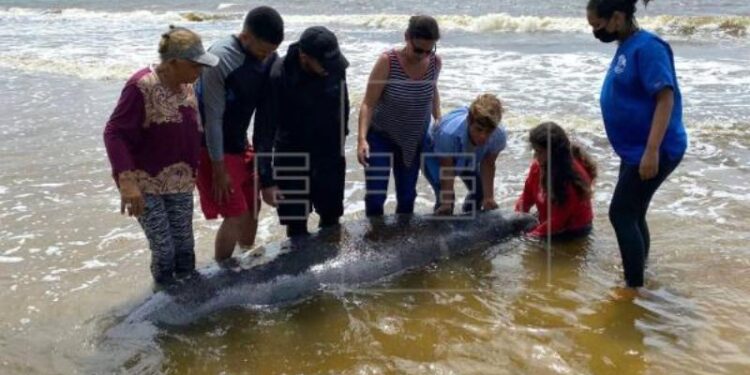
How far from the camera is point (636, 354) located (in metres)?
3.77

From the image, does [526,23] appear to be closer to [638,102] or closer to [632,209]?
[632,209]

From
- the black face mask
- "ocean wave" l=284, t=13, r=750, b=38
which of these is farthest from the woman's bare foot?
"ocean wave" l=284, t=13, r=750, b=38

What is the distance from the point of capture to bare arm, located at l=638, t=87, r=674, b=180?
12.4ft

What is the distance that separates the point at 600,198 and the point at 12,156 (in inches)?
243

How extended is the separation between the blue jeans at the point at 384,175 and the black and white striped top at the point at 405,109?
46 millimetres

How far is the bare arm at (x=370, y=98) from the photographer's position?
491 centimetres

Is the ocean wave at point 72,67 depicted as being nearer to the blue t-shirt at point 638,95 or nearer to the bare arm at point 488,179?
the bare arm at point 488,179

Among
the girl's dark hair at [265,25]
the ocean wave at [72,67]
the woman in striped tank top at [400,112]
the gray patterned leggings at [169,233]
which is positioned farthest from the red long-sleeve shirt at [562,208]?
the ocean wave at [72,67]

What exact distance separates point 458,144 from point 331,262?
1.24 meters

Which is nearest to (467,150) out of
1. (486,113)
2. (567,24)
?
(486,113)

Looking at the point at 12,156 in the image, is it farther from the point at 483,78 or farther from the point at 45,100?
the point at 483,78

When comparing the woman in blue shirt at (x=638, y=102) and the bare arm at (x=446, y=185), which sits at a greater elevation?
the woman in blue shirt at (x=638, y=102)

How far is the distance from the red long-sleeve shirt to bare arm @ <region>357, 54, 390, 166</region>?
1.32m

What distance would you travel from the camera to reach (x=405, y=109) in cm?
511
